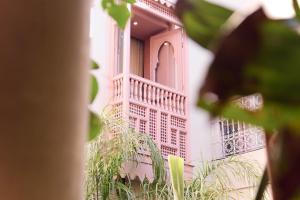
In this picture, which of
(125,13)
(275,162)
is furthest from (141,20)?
(275,162)

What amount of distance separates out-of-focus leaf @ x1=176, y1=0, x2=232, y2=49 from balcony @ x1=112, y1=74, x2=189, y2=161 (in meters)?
5.19

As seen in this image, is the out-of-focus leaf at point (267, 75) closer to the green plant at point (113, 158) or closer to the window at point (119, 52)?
the green plant at point (113, 158)

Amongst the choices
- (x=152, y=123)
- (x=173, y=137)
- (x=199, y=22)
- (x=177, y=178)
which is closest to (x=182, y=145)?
(x=173, y=137)

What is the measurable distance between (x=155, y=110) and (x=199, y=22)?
5.73 metres

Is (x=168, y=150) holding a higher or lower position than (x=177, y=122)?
lower

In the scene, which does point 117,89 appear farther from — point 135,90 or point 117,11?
point 117,11

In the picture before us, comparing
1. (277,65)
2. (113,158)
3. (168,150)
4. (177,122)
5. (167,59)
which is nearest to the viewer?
(277,65)

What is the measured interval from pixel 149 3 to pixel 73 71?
607 centimetres

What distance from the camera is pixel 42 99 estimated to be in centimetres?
43

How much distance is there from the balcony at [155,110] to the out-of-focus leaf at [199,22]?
5189 mm

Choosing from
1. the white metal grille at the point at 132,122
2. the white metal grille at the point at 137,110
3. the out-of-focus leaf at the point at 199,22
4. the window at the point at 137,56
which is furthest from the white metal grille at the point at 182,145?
the out-of-focus leaf at the point at 199,22

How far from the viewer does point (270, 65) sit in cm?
23

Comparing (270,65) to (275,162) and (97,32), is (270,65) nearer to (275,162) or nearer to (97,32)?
(275,162)

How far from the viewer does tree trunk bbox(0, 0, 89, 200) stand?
0.41m
